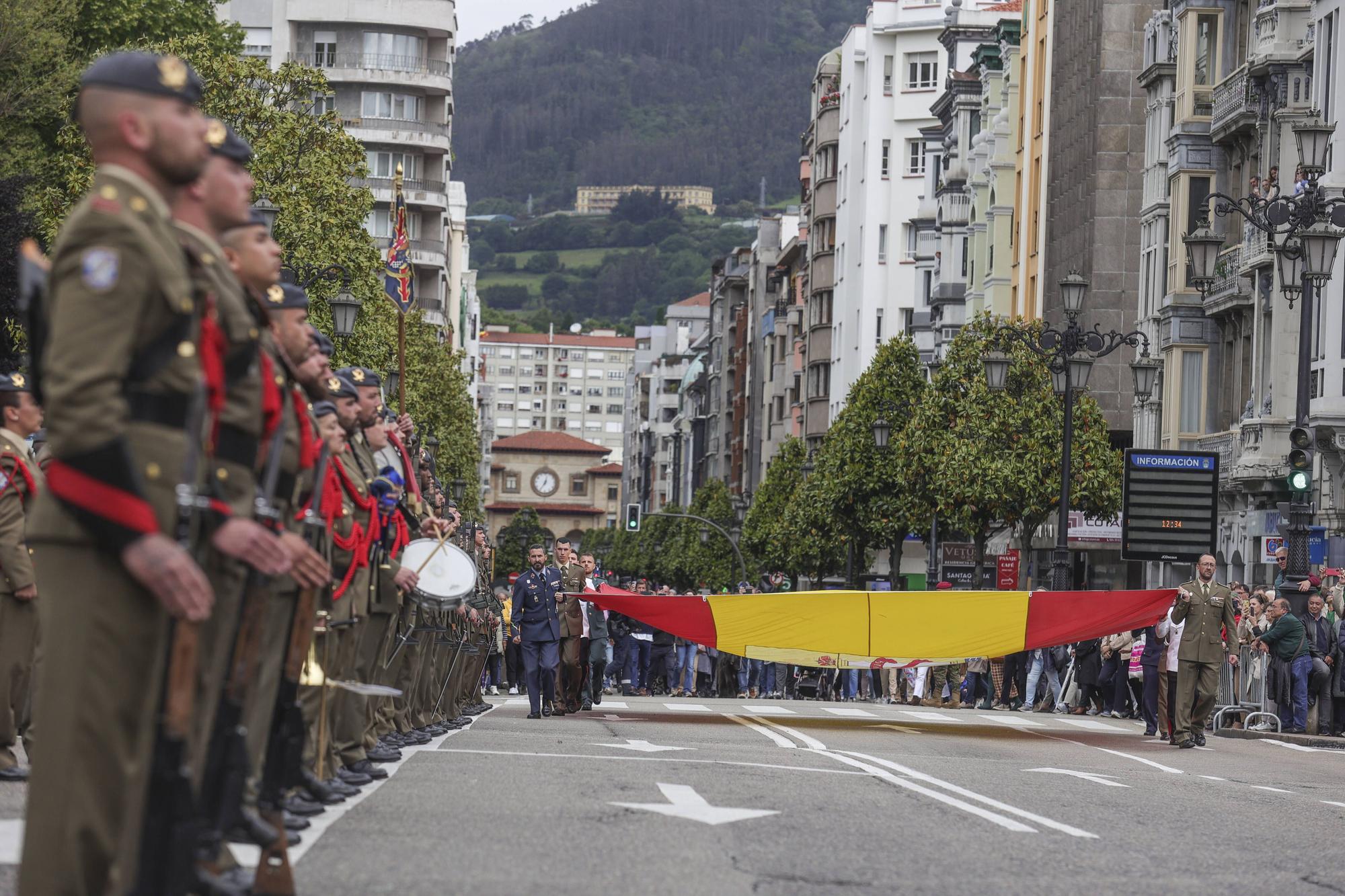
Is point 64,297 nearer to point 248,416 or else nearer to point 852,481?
point 248,416

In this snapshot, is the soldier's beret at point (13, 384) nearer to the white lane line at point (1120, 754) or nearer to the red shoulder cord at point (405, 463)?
the red shoulder cord at point (405, 463)

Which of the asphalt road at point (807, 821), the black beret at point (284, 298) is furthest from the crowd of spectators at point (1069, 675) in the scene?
the black beret at point (284, 298)

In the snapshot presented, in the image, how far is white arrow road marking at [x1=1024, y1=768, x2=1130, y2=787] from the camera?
1694cm

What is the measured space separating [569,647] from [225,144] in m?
20.7

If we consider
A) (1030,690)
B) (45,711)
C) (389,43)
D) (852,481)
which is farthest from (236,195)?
(389,43)

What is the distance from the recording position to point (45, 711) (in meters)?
6.01

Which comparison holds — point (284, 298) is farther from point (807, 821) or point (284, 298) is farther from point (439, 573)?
point (439, 573)

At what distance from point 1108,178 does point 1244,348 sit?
13542 mm

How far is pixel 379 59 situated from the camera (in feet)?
328

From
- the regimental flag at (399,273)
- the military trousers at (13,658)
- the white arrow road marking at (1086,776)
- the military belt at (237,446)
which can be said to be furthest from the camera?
the regimental flag at (399,273)

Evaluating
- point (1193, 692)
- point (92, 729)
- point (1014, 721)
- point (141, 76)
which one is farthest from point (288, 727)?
point (1014, 721)

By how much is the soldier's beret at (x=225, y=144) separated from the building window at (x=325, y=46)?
94.7 metres

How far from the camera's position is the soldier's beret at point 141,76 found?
242 inches

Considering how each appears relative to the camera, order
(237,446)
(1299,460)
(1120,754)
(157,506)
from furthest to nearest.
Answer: (1299,460) → (1120,754) → (237,446) → (157,506)
